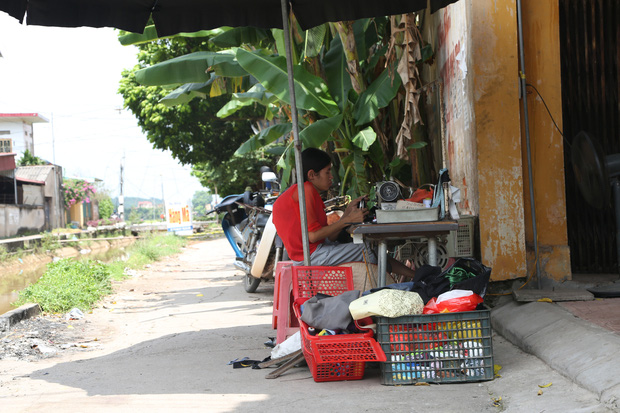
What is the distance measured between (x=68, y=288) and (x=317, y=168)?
17.3 feet

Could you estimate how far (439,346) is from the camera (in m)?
3.76

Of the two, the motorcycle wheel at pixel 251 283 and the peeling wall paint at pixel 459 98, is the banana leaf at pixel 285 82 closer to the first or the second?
the peeling wall paint at pixel 459 98

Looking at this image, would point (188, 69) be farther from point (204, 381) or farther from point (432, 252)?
point (204, 381)

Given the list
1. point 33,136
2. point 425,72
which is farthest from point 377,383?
point 33,136

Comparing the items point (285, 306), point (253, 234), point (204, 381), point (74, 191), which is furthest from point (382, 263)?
point (74, 191)

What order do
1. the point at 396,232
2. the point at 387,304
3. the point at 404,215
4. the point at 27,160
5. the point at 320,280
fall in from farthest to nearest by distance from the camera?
the point at 27,160 → the point at 320,280 → the point at 404,215 → the point at 396,232 → the point at 387,304

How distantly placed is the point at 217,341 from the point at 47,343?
175cm

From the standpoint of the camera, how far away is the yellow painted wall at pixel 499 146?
218 inches

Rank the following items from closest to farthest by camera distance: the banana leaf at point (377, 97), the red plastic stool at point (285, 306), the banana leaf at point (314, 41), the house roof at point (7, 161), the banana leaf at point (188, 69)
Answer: the red plastic stool at point (285, 306) → the banana leaf at point (377, 97) → the banana leaf at point (314, 41) → the banana leaf at point (188, 69) → the house roof at point (7, 161)

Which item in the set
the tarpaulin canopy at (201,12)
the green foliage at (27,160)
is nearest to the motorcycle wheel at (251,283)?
the tarpaulin canopy at (201,12)

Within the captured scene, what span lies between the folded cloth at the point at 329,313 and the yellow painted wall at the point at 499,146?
77.8 inches

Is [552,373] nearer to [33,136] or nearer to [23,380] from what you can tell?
[23,380]

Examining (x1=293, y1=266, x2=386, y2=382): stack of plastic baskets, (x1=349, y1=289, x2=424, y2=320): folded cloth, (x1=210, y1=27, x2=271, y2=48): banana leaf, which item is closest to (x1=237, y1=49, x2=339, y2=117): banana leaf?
(x1=210, y1=27, x2=271, y2=48): banana leaf

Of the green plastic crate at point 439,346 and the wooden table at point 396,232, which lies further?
the wooden table at point 396,232
